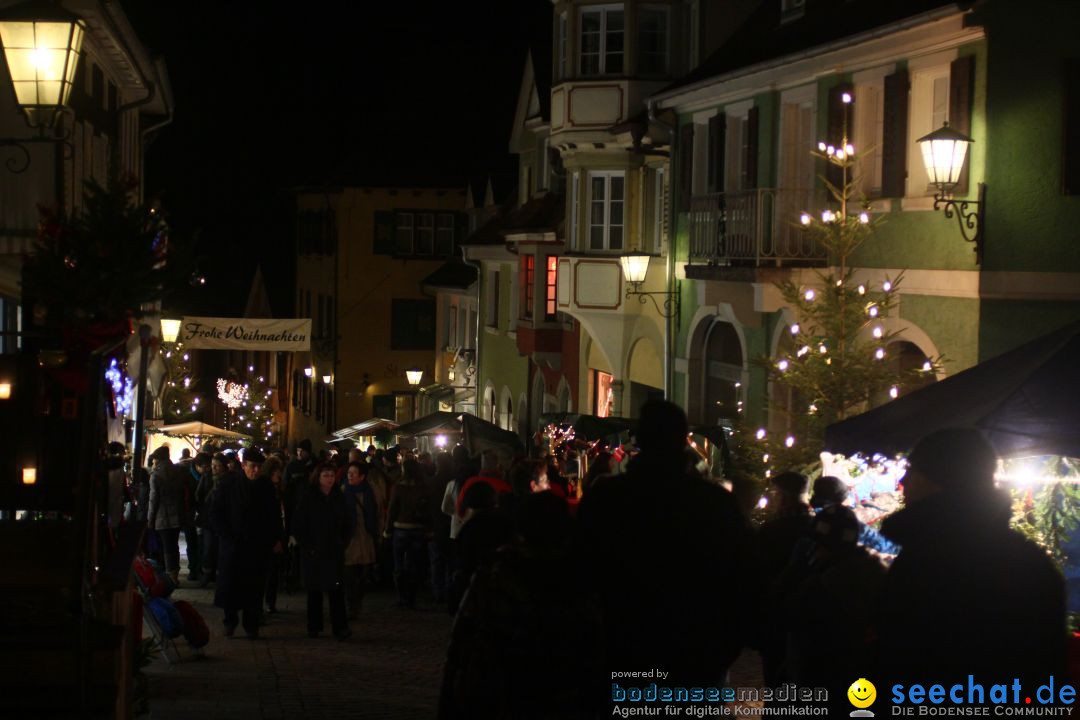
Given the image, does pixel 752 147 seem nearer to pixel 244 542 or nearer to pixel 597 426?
pixel 597 426

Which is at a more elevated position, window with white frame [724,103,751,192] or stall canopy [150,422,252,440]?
window with white frame [724,103,751,192]

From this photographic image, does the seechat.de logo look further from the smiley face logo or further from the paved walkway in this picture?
the paved walkway

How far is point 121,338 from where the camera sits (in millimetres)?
8859

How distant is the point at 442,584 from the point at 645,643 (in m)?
12.7

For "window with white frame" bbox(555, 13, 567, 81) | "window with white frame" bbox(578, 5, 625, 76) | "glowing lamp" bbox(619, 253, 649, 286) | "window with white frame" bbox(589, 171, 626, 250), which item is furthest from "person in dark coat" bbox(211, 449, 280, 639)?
"window with white frame" bbox(555, 13, 567, 81)

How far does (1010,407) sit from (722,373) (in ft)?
50.7

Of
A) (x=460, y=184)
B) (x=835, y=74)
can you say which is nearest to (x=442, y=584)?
(x=835, y=74)

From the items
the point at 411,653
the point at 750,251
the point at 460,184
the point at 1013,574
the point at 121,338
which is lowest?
the point at 411,653

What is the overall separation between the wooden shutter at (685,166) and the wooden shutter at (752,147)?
9.31 ft

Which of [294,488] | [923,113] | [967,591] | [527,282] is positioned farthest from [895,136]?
[527,282]

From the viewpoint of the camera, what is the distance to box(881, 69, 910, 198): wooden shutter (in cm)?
1888

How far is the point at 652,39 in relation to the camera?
99.5 feet

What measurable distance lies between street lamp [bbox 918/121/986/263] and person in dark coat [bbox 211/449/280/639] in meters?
7.43

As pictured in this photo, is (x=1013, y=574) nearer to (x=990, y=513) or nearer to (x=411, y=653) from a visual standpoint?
(x=990, y=513)
